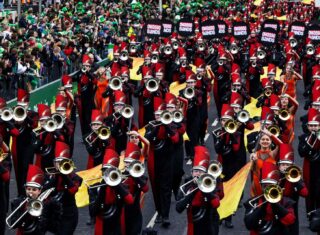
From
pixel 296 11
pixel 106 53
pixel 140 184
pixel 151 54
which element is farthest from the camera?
pixel 296 11

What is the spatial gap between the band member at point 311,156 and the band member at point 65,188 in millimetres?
3777

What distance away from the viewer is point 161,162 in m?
16.1

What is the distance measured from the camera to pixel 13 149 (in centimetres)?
1709

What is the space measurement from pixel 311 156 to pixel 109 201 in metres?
3.80

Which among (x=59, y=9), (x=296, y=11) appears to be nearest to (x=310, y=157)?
(x=59, y=9)

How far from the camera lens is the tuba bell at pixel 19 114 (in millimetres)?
16984

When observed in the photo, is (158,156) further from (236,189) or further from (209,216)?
(209,216)

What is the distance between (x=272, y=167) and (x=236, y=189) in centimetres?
227

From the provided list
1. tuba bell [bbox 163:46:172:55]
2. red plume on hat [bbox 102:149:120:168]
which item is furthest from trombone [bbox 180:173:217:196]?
tuba bell [bbox 163:46:172:55]

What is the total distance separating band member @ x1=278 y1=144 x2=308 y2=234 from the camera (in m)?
13.1

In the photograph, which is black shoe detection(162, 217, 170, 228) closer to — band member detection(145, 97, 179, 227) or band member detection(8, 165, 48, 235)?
band member detection(145, 97, 179, 227)

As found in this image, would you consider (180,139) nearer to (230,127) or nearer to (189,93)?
(230,127)

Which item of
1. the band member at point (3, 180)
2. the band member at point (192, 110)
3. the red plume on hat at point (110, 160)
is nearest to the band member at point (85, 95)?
the band member at point (192, 110)

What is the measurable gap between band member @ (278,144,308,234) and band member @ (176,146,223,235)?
0.87 metres
